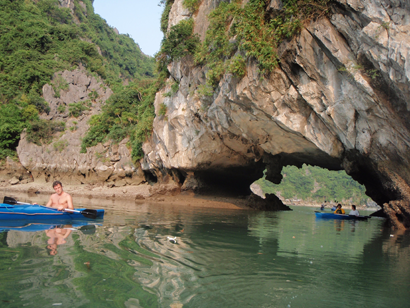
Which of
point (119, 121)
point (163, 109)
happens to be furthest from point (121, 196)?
point (119, 121)

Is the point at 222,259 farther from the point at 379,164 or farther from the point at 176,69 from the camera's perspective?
the point at 176,69

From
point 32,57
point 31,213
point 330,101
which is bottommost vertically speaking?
point 31,213

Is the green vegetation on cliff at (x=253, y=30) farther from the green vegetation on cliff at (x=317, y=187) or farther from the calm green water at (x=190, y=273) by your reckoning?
the green vegetation on cliff at (x=317, y=187)

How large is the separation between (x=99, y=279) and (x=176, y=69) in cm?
1432

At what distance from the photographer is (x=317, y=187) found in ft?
186

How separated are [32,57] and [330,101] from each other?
3466 cm

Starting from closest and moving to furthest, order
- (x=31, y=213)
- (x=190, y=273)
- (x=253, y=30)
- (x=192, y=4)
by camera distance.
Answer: (x=190, y=273) → (x=31, y=213) → (x=253, y=30) → (x=192, y=4)

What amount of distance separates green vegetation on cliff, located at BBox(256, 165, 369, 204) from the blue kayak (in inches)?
1945

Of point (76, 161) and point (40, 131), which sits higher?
point (40, 131)

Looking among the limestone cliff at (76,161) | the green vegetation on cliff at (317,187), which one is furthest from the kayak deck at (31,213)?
the green vegetation on cliff at (317,187)

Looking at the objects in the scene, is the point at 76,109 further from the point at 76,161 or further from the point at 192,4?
the point at 192,4

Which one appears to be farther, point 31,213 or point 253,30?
point 253,30

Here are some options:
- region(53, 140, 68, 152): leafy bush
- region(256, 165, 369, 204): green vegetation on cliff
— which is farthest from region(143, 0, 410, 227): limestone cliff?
region(256, 165, 369, 204): green vegetation on cliff

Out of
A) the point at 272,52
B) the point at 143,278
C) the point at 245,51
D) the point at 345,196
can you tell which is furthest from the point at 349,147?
the point at 345,196
